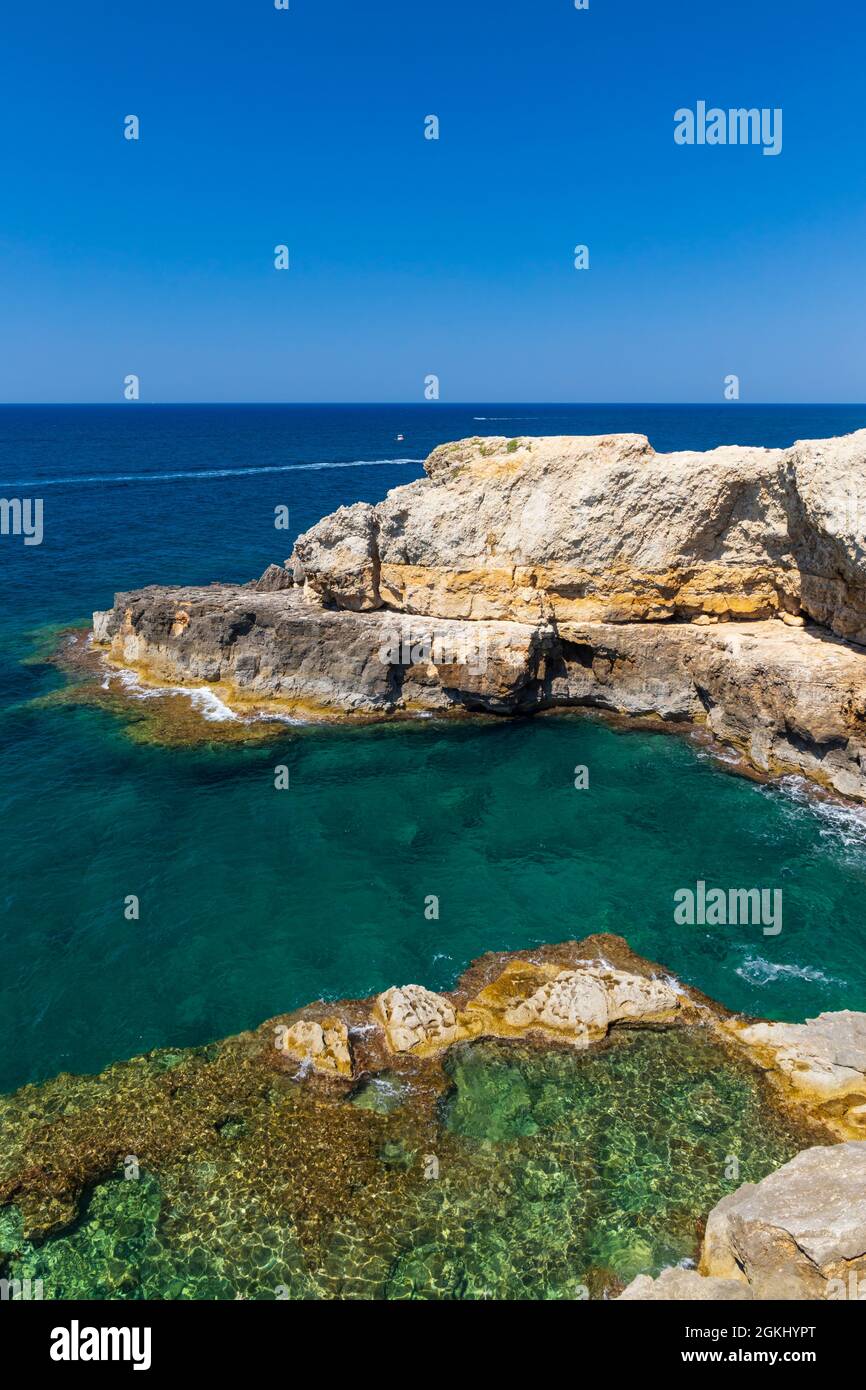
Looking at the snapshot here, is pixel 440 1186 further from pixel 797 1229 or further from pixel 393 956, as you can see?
pixel 393 956

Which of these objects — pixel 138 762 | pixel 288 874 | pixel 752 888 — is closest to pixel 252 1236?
pixel 288 874

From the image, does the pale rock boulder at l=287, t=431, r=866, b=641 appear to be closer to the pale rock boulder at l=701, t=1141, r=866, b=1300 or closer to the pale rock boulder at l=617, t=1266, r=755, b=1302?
the pale rock boulder at l=701, t=1141, r=866, b=1300

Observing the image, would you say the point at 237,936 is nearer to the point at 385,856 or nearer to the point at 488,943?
the point at 385,856

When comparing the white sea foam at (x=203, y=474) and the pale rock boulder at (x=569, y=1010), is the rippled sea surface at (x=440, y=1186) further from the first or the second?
the white sea foam at (x=203, y=474)

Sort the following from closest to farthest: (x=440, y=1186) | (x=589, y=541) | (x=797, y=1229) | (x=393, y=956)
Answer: (x=797, y=1229)
(x=440, y=1186)
(x=393, y=956)
(x=589, y=541)

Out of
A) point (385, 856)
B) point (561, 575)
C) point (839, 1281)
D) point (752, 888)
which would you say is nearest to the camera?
point (839, 1281)

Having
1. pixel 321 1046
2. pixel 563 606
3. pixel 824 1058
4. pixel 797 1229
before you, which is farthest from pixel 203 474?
pixel 797 1229
